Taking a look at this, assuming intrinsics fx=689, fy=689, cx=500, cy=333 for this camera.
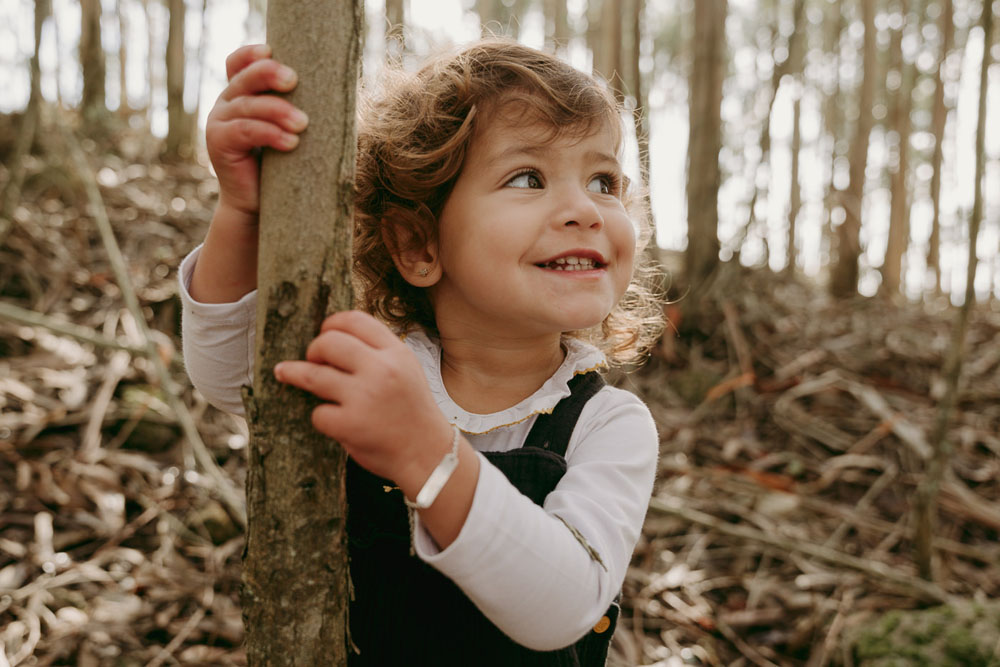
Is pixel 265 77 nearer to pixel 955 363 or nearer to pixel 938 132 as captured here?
pixel 955 363

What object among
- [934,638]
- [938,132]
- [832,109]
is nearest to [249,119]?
[934,638]

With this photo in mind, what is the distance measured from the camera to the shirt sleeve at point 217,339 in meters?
1.31

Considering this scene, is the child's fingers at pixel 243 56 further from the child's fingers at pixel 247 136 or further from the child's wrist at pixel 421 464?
the child's wrist at pixel 421 464

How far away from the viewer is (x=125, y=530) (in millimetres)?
2637

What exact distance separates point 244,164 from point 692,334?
416cm

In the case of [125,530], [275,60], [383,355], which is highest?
[275,60]

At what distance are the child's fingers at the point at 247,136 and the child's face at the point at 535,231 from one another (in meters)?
0.50

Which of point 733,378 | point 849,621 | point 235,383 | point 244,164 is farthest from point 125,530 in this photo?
point 733,378

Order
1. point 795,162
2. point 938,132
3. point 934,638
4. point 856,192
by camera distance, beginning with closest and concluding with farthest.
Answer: point 934,638
point 856,192
point 938,132
point 795,162

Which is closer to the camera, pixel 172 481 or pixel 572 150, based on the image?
pixel 572 150

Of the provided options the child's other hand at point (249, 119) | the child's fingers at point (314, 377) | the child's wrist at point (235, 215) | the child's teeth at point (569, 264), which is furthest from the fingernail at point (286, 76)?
the child's teeth at point (569, 264)

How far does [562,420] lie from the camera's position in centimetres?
140

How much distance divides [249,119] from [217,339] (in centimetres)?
51

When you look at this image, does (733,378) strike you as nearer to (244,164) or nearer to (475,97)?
(475,97)
